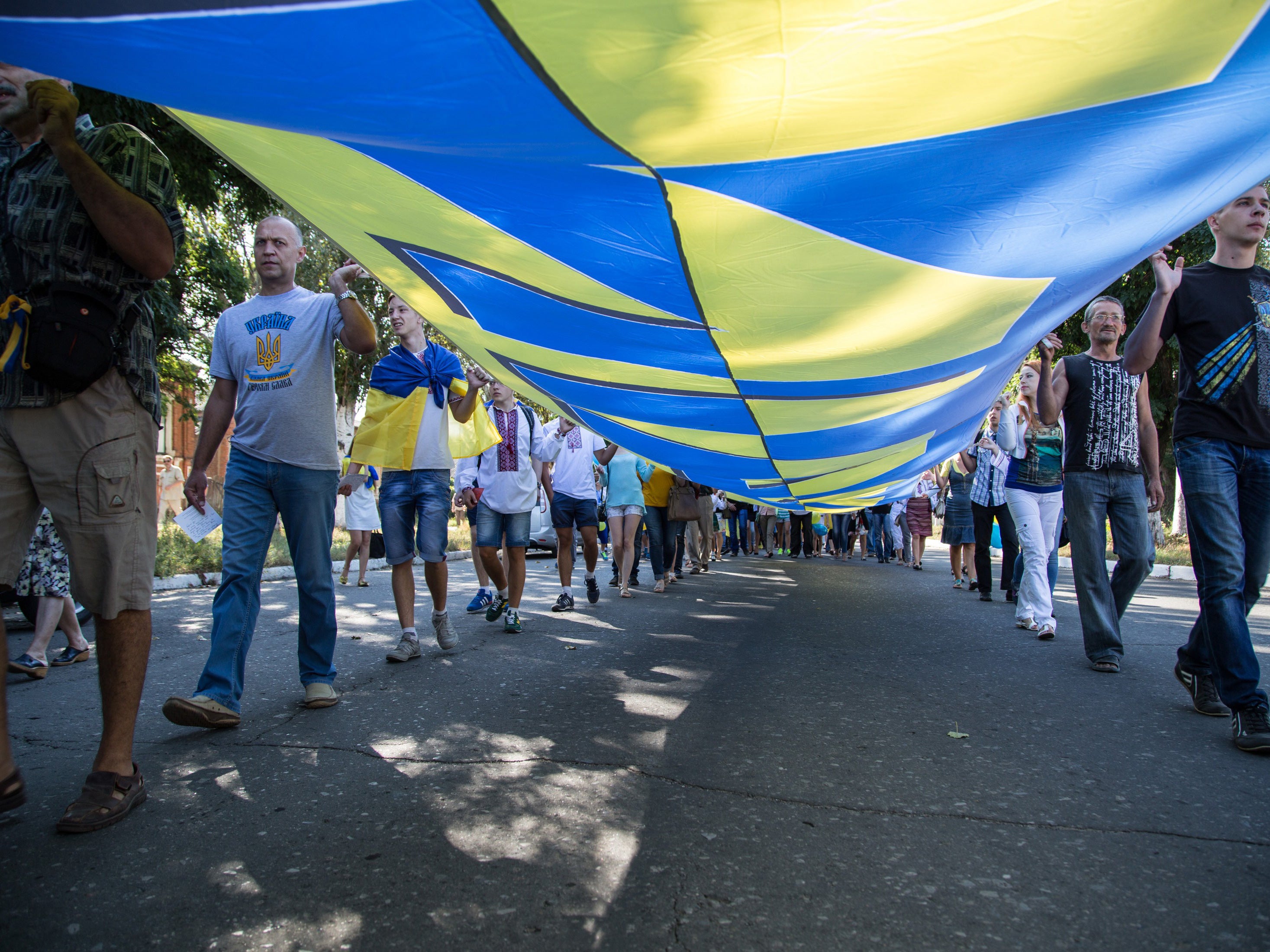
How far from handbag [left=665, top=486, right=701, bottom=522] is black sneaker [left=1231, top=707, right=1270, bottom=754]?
23.3 ft

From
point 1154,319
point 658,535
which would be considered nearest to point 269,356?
point 1154,319

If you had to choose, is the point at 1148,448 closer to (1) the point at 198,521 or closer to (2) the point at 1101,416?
(2) the point at 1101,416

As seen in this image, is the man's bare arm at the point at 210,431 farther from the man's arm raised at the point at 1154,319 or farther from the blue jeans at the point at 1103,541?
the blue jeans at the point at 1103,541

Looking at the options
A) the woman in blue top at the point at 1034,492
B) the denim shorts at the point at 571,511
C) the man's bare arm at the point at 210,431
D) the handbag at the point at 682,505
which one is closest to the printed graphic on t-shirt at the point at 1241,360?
the woman in blue top at the point at 1034,492

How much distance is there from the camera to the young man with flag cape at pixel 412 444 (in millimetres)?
4965

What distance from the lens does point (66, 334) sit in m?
2.29

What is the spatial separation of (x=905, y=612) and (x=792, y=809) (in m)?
5.36

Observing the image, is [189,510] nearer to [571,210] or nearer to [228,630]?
[228,630]

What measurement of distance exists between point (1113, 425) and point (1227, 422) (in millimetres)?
1181

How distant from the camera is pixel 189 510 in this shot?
3.64m

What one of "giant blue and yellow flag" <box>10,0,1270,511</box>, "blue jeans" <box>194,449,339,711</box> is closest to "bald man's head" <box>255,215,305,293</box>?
"giant blue and yellow flag" <box>10,0,1270,511</box>

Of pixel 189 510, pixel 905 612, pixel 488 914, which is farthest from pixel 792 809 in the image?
pixel 905 612

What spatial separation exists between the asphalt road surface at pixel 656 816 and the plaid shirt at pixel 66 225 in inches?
52.5

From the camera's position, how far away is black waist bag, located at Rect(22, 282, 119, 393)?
2.25 m
